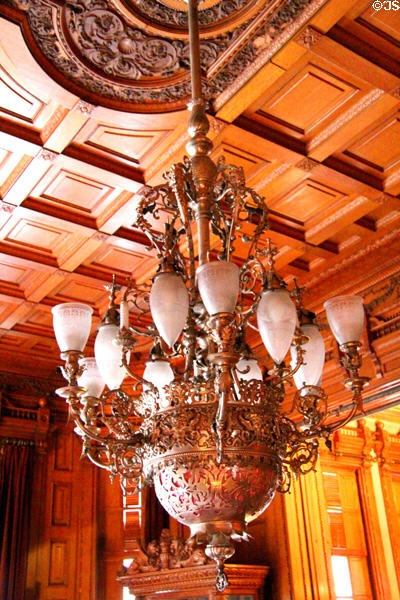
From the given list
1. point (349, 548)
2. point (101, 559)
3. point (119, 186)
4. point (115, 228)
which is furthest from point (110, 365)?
point (349, 548)

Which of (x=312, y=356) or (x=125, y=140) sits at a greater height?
(x=125, y=140)

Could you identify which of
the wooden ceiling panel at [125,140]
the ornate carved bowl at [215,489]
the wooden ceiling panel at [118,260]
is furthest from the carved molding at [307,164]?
the ornate carved bowl at [215,489]

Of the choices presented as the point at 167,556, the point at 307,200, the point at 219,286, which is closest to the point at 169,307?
the point at 219,286

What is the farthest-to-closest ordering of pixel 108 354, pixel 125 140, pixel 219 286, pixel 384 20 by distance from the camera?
pixel 125 140 < pixel 384 20 < pixel 108 354 < pixel 219 286

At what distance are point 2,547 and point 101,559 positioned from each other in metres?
0.98

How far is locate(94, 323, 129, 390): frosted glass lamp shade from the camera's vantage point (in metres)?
2.45

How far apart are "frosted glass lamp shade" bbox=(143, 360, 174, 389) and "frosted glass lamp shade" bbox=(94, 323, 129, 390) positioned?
0.18 metres

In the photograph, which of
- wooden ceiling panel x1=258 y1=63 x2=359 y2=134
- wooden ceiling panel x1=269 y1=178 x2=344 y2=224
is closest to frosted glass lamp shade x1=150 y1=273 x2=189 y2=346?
wooden ceiling panel x1=258 y1=63 x2=359 y2=134

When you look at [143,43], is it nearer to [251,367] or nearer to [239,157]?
[239,157]

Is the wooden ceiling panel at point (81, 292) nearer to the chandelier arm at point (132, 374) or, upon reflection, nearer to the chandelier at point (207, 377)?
the chandelier at point (207, 377)

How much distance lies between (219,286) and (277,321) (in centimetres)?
38

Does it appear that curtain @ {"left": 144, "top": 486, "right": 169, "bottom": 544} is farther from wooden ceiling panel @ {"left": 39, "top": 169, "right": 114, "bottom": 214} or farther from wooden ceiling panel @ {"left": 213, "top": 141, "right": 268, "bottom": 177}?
wooden ceiling panel @ {"left": 213, "top": 141, "right": 268, "bottom": 177}

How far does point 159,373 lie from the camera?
8.59 ft

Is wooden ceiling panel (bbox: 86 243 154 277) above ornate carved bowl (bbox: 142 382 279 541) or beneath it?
above
